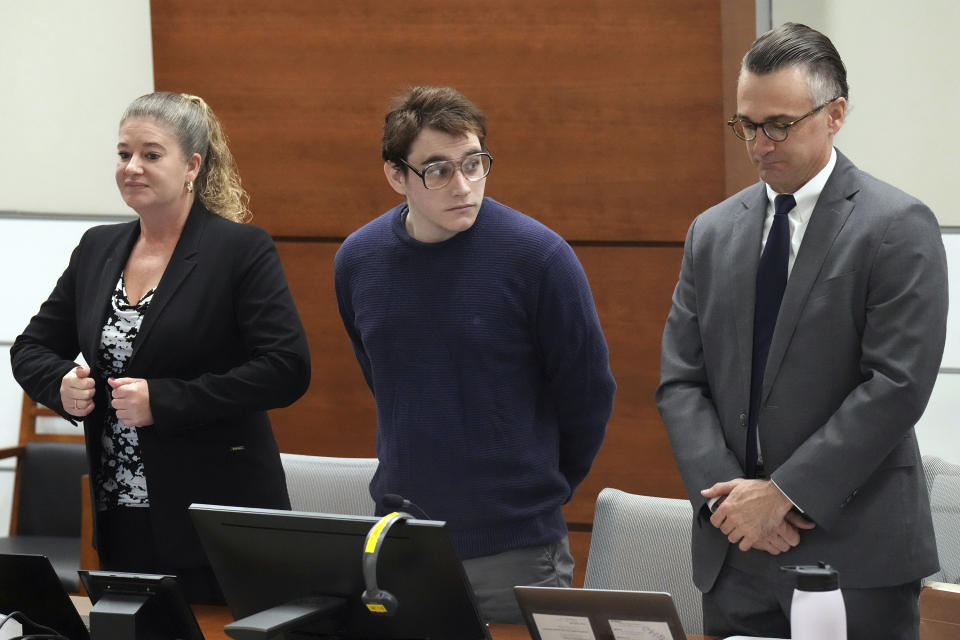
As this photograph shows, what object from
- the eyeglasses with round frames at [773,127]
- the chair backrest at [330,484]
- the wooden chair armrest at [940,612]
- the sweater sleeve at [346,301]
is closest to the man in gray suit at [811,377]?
the eyeglasses with round frames at [773,127]

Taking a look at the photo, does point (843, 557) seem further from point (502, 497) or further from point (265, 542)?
point (265, 542)

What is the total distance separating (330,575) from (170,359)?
967mm

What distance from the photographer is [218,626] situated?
2.10 m

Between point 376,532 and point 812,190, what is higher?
point 812,190

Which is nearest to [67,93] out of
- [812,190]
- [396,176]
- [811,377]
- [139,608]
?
[396,176]

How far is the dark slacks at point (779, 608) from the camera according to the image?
2.02 metres

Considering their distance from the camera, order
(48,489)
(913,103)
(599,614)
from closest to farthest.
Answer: (599,614), (913,103), (48,489)

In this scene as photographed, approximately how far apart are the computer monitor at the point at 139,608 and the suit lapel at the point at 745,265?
1061 mm

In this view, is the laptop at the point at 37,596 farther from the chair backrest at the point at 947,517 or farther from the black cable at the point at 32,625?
the chair backrest at the point at 947,517

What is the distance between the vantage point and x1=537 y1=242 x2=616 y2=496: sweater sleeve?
7.62ft

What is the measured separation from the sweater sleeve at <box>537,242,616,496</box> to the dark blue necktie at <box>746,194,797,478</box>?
13.8 inches

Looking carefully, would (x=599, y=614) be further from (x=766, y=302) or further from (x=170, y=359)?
(x=170, y=359)

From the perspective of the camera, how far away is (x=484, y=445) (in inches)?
90.3

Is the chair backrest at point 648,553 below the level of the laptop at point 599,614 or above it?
below
